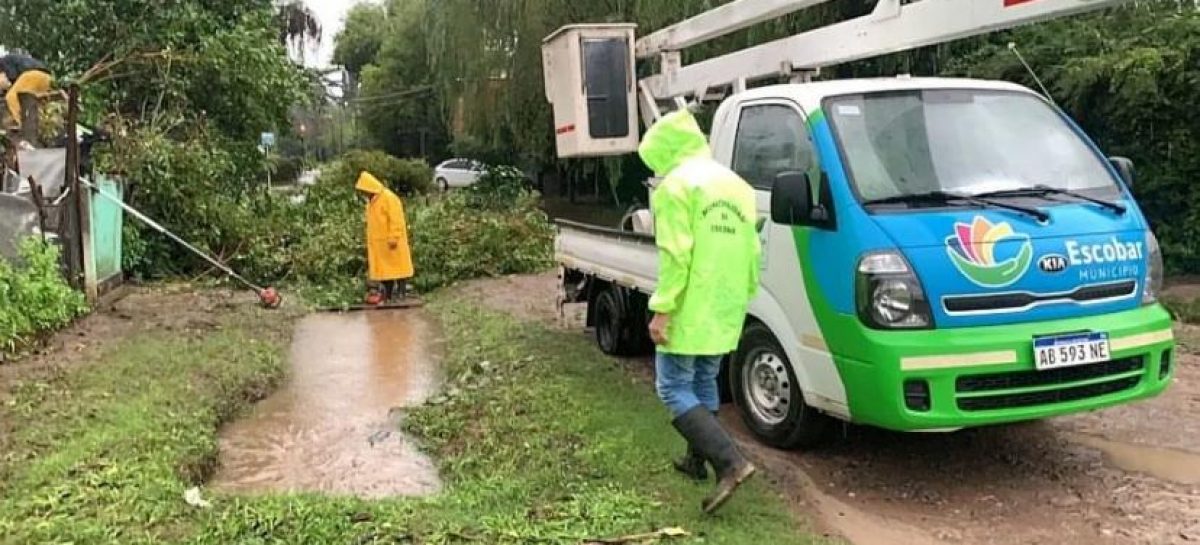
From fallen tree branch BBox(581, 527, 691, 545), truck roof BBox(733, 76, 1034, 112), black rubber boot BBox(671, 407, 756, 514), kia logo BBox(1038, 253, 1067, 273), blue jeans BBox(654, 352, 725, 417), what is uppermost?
truck roof BBox(733, 76, 1034, 112)

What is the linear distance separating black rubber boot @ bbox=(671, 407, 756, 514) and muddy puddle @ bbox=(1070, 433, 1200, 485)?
7.78ft

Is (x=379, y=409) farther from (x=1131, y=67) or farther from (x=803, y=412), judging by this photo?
(x=1131, y=67)

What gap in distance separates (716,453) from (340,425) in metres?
3.13

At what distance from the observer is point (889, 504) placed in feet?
16.9

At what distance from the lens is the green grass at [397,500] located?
4453 millimetres

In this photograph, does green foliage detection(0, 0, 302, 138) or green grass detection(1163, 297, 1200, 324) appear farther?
green foliage detection(0, 0, 302, 138)

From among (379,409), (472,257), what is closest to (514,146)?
(472,257)

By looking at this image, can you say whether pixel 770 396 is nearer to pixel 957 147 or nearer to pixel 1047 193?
pixel 957 147

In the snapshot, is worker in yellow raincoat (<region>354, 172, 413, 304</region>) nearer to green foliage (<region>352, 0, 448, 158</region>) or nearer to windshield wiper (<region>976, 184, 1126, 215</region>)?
windshield wiper (<region>976, 184, 1126, 215</region>)

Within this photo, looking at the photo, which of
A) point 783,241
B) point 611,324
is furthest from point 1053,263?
point 611,324

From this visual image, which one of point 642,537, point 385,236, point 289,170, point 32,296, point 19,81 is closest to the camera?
point 642,537

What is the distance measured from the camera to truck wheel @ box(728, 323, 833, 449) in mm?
5609

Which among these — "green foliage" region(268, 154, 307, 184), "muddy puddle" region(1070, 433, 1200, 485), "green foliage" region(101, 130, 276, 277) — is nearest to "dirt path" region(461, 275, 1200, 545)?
"muddy puddle" region(1070, 433, 1200, 485)

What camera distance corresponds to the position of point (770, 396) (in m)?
5.87
